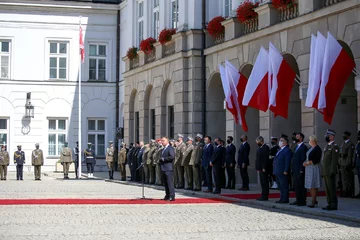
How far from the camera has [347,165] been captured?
21375 mm

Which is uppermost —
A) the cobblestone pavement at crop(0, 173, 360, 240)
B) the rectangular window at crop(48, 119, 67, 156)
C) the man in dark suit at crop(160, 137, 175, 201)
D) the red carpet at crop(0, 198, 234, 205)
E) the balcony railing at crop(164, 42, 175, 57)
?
the balcony railing at crop(164, 42, 175, 57)

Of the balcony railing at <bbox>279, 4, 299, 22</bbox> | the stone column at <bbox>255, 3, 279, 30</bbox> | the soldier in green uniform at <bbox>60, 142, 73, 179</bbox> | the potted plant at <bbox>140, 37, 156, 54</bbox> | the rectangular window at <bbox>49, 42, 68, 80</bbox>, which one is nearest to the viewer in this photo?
the balcony railing at <bbox>279, 4, 299, 22</bbox>

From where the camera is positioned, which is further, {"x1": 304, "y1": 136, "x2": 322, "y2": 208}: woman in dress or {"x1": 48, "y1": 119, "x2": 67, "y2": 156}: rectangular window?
{"x1": 48, "y1": 119, "x2": 67, "y2": 156}: rectangular window

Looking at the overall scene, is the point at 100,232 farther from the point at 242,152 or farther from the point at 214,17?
the point at 214,17

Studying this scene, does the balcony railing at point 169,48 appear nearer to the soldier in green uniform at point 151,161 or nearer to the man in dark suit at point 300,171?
the soldier in green uniform at point 151,161

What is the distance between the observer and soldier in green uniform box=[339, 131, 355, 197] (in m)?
21.3

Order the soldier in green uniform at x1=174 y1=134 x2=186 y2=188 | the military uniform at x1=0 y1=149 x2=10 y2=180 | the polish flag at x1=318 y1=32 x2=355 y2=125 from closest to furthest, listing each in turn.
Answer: the polish flag at x1=318 y1=32 x2=355 y2=125
the soldier in green uniform at x1=174 y1=134 x2=186 y2=188
the military uniform at x1=0 y1=149 x2=10 y2=180

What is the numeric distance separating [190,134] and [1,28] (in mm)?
18713

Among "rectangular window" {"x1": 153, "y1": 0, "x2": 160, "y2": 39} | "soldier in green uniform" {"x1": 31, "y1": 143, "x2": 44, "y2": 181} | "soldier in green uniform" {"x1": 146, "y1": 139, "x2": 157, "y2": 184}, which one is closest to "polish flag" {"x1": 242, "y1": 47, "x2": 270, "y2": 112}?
"soldier in green uniform" {"x1": 146, "y1": 139, "x2": 157, "y2": 184}

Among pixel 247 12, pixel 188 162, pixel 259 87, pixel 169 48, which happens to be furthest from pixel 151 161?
pixel 259 87

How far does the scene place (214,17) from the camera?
3122 centimetres

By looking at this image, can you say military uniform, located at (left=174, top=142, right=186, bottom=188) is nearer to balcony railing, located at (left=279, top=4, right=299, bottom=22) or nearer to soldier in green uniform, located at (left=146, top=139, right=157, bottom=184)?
soldier in green uniform, located at (left=146, top=139, right=157, bottom=184)

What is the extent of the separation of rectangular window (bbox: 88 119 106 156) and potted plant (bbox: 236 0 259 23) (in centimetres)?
2275

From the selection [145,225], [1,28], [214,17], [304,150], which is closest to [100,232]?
[145,225]
